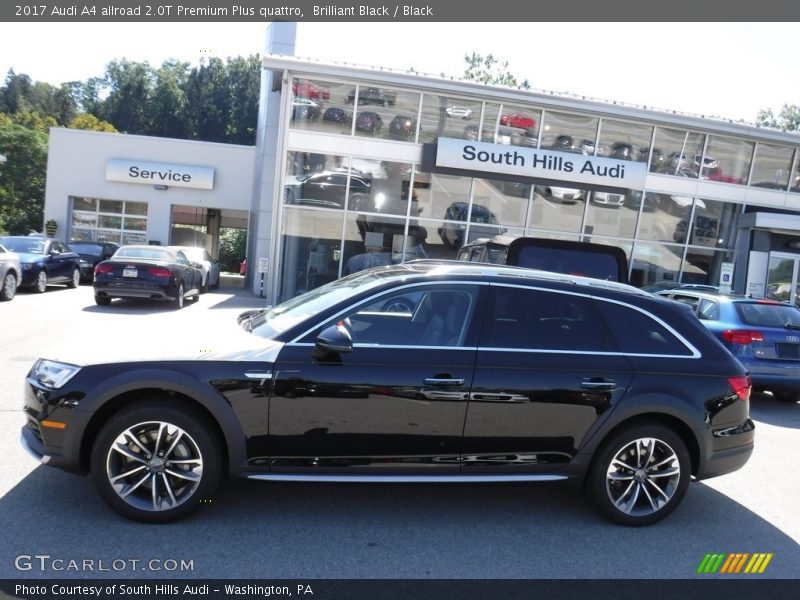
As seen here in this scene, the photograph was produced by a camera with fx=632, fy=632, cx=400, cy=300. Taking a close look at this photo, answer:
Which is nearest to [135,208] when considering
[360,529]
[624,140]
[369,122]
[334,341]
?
[369,122]

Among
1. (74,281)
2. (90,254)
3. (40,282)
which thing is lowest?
(74,281)

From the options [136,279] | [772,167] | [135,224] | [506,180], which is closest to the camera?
[136,279]

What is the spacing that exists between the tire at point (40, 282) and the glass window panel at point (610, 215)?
14.7 metres

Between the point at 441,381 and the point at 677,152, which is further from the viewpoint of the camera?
the point at 677,152

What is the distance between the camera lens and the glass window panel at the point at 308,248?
1712 cm

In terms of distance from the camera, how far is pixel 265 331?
4199 millimetres

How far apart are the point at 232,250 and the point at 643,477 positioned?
4455cm

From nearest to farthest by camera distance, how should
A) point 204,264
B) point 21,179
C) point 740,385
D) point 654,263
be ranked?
point 740,385 < point 654,263 < point 204,264 < point 21,179

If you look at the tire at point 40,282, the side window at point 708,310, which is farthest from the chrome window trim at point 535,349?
the tire at point 40,282

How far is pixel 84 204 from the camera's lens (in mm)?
26328

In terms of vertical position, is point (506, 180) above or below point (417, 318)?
above

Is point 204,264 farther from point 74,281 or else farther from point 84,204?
point 84,204
